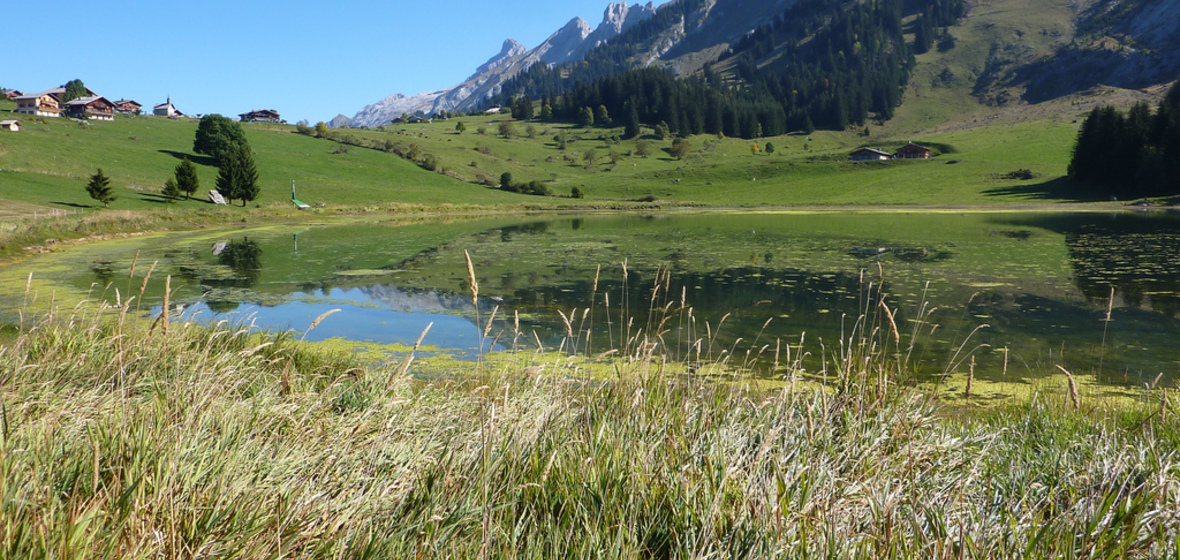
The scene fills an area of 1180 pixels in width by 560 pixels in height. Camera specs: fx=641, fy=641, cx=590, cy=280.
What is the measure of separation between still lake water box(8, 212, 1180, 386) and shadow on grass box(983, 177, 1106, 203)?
3643 cm

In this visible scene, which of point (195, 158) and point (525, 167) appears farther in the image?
point (525, 167)

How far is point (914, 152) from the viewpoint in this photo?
4284 inches

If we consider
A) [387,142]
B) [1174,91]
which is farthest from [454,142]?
[1174,91]

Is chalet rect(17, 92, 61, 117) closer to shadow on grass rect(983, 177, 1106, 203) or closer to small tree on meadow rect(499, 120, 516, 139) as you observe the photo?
small tree on meadow rect(499, 120, 516, 139)

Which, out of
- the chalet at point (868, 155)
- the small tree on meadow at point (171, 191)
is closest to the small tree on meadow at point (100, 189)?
the small tree on meadow at point (171, 191)

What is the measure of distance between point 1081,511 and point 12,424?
5.15 meters

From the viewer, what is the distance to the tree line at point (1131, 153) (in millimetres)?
63000

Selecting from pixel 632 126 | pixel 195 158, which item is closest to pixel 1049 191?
pixel 632 126

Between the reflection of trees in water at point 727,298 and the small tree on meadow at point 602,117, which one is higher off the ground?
the small tree on meadow at point 602,117

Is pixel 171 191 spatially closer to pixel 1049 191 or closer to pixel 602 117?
pixel 1049 191

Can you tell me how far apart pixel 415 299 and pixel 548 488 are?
1401cm

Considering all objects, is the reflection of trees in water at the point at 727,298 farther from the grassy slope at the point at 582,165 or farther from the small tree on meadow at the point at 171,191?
the small tree on meadow at the point at 171,191

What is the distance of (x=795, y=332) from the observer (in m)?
12.2

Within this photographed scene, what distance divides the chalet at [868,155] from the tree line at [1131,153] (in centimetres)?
3581
